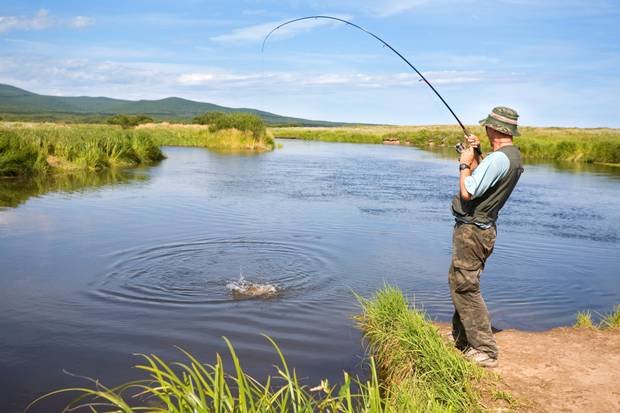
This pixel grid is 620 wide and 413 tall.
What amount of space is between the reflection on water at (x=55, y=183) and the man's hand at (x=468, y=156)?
10.9 meters

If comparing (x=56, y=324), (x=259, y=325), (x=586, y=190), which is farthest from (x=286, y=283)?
(x=586, y=190)

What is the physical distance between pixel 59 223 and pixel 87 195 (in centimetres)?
387

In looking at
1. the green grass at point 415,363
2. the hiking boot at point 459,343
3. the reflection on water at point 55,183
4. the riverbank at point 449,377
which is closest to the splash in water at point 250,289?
the green grass at point 415,363

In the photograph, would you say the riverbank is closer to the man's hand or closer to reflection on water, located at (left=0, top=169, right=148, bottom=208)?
the man's hand

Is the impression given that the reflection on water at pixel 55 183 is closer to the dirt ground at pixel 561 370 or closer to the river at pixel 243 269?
the river at pixel 243 269

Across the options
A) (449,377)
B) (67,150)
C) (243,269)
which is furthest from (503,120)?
(67,150)

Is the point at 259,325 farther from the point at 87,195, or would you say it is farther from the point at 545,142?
the point at 545,142

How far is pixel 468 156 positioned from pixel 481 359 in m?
1.48

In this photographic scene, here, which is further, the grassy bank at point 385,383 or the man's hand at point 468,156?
the man's hand at point 468,156

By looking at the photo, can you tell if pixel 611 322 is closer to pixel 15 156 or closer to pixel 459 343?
pixel 459 343

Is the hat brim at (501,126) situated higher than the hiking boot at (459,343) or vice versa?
the hat brim at (501,126)

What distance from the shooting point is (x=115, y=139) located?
77.6 feet

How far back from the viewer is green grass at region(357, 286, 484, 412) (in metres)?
3.75

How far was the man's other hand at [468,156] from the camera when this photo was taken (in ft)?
14.5
